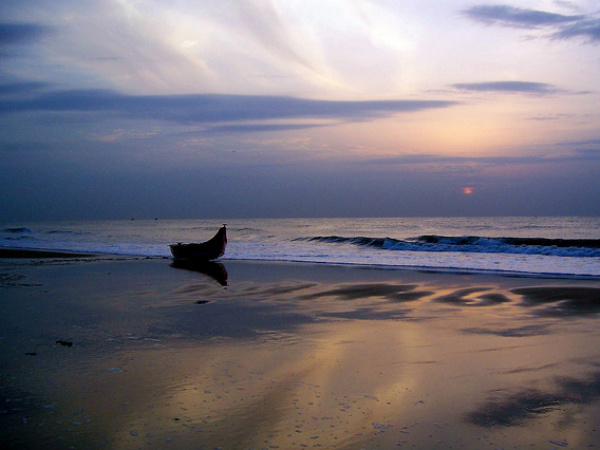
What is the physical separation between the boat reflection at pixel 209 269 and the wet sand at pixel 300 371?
12.9ft

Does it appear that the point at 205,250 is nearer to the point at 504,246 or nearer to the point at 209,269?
the point at 209,269

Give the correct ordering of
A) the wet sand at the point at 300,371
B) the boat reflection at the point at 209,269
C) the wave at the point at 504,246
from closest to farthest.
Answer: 1. the wet sand at the point at 300,371
2. the boat reflection at the point at 209,269
3. the wave at the point at 504,246

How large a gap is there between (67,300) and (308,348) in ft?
21.6

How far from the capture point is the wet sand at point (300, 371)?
13.4 feet

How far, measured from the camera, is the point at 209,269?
1862 centimetres

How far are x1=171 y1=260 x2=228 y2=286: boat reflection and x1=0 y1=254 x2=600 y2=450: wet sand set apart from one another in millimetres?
3943

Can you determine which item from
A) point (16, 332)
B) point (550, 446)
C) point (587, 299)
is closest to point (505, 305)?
point (587, 299)

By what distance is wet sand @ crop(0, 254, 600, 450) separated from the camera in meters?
4.08

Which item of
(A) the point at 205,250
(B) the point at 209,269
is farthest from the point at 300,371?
(A) the point at 205,250

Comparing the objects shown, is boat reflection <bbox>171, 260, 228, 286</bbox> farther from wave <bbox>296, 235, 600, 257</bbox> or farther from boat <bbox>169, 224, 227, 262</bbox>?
wave <bbox>296, 235, 600, 257</bbox>

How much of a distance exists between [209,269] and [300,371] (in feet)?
44.0

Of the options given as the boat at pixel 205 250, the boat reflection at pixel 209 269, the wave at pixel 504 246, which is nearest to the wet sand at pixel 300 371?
the boat reflection at pixel 209 269

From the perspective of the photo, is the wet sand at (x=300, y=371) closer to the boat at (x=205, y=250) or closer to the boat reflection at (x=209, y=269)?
the boat reflection at (x=209, y=269)

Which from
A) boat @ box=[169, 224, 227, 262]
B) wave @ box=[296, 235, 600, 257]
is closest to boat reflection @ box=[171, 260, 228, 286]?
boat @ box=[169, 224, 227, 262]
